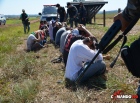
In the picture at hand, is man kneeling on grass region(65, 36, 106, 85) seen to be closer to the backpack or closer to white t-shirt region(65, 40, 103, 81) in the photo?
white t-shirt region(65, 40, 103, 81)

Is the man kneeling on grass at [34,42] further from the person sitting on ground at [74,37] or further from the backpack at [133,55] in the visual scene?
the backpack at [133,55]

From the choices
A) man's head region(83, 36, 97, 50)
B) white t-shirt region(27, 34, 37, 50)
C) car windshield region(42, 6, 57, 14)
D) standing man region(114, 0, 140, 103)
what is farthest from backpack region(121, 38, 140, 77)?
car windshield region(42, 6, 57, 14)

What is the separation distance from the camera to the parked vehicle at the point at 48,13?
14789 mm

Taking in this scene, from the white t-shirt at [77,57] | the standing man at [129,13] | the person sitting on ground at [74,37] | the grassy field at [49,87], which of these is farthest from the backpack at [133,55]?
the person sitting on ground at [74,37]

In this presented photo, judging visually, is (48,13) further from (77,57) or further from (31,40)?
(77,57)

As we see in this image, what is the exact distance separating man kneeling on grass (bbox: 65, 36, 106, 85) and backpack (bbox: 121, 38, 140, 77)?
267 centimetres

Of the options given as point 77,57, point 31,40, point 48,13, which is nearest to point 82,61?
point 77,57

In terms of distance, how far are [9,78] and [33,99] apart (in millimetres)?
1473

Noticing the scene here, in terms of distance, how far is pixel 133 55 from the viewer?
1.41m

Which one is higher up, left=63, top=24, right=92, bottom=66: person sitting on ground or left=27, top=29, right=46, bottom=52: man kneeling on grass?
left=63, top=24, right=92, bottom=66: person sitting on ground

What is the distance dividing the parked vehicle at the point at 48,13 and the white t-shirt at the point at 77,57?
10576 mm

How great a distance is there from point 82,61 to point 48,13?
449 inches

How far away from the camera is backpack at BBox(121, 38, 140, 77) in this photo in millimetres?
1395

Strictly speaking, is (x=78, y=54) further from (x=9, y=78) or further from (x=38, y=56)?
(x=38, y=56)
